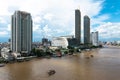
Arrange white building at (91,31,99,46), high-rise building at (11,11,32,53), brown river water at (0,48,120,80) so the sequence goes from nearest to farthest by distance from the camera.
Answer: brown river water at (0,48,120,80) < high-rise building at (11,11,32,53) < white building at (91,31,99,46)

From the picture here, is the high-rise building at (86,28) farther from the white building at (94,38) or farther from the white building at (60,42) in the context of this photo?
the white building at (60,42)

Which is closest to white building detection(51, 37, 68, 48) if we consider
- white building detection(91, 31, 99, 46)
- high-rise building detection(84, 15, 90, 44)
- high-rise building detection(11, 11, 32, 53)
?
high-rise building detection(84, 15, 90, 44)

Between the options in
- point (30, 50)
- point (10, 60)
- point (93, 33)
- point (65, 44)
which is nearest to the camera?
point (10, 60)

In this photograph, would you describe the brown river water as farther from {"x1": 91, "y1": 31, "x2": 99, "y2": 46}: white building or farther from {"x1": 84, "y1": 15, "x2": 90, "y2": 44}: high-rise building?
{"x1": 91, "y1": 31, "x2": 99, "y2": 46}: white building

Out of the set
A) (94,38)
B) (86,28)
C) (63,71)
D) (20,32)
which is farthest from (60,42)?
(63,71)

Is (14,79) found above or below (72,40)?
below

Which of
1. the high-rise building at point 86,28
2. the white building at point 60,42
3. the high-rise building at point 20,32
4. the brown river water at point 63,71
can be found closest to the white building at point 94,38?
the high-rise building at point 86,28

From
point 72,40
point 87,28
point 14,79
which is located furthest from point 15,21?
point 87,28

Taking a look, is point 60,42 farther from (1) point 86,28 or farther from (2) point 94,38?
(2) point 94,38

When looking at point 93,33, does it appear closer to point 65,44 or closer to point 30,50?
point 65,44
